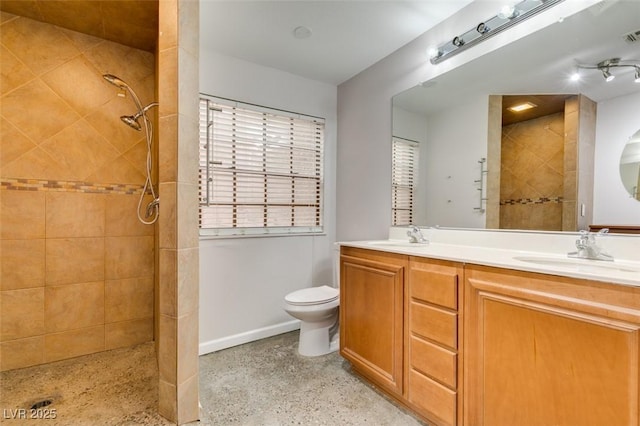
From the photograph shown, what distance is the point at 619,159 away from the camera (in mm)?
1419

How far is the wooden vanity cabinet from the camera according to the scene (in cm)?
135

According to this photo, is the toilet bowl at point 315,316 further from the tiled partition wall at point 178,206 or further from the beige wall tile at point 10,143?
the beige wall tile at point 10,143

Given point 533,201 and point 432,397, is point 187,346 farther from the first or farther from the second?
point 533,201

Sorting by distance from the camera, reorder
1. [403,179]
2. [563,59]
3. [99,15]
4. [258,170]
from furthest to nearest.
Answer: [258,170] → [403,179] → [99,15] → [563,59]

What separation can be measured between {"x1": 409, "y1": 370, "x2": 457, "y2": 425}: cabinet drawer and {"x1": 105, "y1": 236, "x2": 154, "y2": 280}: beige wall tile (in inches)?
86.1

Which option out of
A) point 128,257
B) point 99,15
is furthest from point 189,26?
point 128,257

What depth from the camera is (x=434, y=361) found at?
1432 millimetres

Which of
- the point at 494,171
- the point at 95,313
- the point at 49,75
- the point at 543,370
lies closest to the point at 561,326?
the point at 543,370

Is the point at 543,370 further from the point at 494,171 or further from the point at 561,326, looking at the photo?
the point at 494,171

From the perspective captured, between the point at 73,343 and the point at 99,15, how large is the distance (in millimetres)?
2347

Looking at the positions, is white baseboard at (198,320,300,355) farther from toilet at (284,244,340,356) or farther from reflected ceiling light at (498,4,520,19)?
reflected ceiling light at (498,4,520,19)

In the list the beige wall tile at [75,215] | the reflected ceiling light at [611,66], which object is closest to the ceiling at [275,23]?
the reflected ceiling light at [611,66]

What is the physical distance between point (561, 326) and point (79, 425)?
2.26 meters

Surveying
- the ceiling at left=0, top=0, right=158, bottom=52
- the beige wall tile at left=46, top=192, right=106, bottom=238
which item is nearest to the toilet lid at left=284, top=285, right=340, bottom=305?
the beige wall tile at left=46, top=192, right=106, bottom=238
